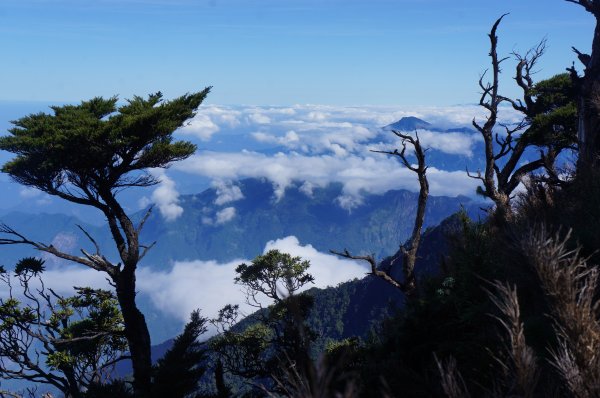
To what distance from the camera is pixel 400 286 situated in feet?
49.6

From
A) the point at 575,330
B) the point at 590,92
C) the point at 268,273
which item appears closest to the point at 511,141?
the point at 590,92

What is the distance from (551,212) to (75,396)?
14.8 meters

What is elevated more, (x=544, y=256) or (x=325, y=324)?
(x=544, y=256)

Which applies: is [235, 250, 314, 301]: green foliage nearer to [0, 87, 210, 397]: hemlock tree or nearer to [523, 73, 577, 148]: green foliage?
[0, 87, 210, 397]: hemlock tree

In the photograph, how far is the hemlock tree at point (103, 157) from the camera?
13.9m

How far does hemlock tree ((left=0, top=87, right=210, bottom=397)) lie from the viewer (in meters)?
13.9

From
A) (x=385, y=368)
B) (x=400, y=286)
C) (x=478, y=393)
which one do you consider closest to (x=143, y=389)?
(x=385, y=368)

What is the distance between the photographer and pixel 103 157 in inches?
574

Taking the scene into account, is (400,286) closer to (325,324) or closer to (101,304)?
(101,304)

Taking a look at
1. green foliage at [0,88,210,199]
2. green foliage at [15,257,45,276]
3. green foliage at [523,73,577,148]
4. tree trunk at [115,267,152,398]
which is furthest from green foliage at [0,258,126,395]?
green foliage at [523,73,577,148]

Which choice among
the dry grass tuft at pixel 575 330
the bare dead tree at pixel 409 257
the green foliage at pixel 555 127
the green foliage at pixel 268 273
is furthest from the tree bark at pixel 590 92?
the dry grass tuft at pixel 575 330

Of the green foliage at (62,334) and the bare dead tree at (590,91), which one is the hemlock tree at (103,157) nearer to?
the green foliage at (62,334)

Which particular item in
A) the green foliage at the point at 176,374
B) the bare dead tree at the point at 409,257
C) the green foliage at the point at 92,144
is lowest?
the green foliage at the point at 176,374

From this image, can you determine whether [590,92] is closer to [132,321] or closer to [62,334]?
[132,321]
